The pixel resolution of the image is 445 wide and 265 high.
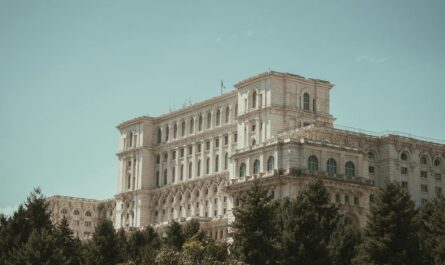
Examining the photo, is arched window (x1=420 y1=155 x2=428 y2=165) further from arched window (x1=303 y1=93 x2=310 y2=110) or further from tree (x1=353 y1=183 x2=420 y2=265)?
tree (x1=353 y1=183 x2=420 y2=265)

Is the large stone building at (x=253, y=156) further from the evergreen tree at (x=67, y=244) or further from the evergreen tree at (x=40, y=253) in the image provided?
the evergreen tree at (x=40, y=253)

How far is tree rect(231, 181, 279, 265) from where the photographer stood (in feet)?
307

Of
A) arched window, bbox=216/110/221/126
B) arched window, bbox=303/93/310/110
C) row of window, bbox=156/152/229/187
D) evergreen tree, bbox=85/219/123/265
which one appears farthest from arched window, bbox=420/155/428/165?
evergreen tree, bbox=85/219/123/265

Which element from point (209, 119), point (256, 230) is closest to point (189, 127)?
point (209, 119)

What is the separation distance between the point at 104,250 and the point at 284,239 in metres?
27.3

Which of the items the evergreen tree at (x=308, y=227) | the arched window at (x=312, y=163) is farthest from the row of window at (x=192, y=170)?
the evergreen tree at (x=308, y=227)

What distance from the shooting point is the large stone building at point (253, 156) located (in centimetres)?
13325

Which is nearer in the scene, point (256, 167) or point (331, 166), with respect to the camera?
point (331, 166)

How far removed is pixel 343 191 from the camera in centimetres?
13225

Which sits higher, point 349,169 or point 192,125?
point 192,125

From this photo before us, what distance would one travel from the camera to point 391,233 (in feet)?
291

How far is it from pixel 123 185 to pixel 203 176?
2801cm

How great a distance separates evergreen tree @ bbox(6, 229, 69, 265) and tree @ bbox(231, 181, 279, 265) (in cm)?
1947

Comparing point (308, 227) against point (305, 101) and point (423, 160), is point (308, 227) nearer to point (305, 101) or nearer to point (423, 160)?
point (305, 101)
